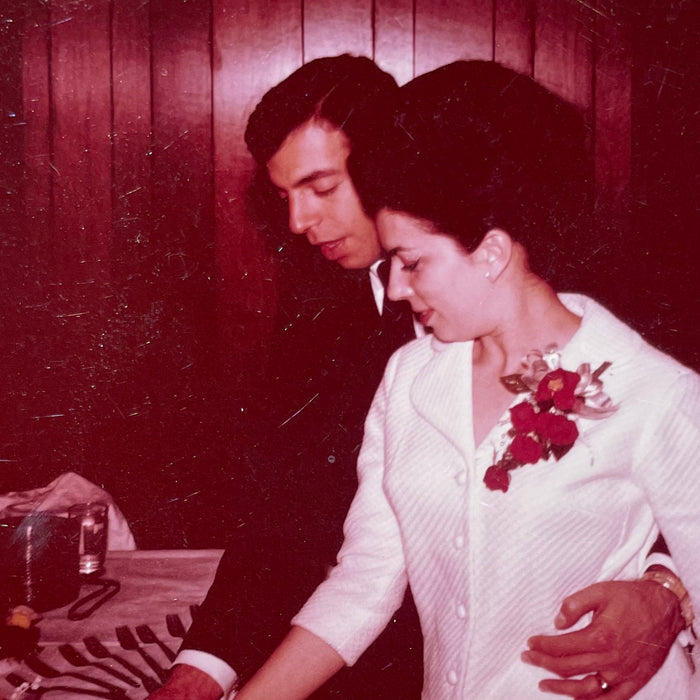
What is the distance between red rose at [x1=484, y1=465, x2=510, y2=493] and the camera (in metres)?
0.97

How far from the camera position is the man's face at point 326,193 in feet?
5.52

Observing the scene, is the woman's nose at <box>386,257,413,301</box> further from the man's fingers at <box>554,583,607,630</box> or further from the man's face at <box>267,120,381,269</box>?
the man's face at <box>267,120,381,269</box>

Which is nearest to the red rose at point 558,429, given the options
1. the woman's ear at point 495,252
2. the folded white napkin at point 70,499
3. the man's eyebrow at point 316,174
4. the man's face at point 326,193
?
the woman's ear at point 495,252

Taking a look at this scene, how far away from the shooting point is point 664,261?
180 centimetres

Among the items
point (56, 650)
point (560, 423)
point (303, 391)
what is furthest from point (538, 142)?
point (56, 650)

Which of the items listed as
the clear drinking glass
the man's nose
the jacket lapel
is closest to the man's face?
the man's nose

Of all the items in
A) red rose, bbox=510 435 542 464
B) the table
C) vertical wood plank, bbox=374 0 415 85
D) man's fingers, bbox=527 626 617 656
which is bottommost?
the table

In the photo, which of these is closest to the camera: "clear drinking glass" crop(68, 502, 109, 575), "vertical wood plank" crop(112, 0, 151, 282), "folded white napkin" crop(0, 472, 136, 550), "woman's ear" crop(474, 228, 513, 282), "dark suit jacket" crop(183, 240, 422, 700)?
"woman's ear" crop(474, 228, 513, 282)

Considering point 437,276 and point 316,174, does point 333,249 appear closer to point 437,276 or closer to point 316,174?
point 316,174

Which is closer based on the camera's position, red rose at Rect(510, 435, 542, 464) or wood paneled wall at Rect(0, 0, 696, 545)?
red rose at Rect(510, 435, 542, 464)

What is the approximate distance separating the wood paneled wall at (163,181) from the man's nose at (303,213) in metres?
0.46

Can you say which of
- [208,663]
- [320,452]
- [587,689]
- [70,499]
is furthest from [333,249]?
[587,689]

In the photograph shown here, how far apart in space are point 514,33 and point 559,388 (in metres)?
1.38

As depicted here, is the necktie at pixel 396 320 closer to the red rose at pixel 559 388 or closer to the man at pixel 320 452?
the man at pixel 320 452
